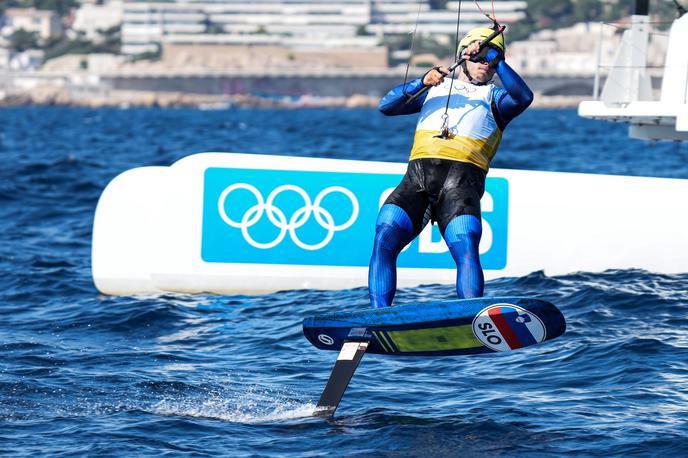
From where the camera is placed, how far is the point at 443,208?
20.6 ft

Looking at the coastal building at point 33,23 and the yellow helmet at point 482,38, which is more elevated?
the yellow helmet at point 482,38

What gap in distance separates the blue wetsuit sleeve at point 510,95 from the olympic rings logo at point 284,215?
118 inches

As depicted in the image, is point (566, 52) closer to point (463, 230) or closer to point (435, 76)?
Result: point (435, 76)

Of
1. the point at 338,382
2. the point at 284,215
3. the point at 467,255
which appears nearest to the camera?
the point at 338,382

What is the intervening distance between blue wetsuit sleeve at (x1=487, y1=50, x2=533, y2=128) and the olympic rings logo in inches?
118

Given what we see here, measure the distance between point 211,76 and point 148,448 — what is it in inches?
3999

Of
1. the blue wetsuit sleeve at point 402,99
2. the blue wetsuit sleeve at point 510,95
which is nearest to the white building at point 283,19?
the blue wetsuit sleeve at point 402,99

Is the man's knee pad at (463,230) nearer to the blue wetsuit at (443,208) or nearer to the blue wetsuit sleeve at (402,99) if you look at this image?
the blue wetsuit at (443,208)

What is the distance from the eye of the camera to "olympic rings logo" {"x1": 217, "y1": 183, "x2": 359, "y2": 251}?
9.22m

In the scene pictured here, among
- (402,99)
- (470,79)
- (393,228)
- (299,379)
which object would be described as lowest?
(299,379)

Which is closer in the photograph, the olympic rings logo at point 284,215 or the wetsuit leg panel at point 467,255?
the wetsuit leg panel at point 467,255

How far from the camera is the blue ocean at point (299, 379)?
18.1 feet

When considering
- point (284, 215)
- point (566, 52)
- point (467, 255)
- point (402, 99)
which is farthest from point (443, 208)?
point (566, 52)

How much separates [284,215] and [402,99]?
119 inches
